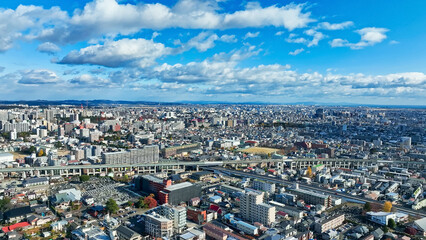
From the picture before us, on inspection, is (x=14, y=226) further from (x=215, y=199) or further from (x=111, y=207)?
(x=215, y=199)

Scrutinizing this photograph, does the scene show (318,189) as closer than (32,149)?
Yes

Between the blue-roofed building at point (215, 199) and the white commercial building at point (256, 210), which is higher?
the white commercial building at point (256, 210)

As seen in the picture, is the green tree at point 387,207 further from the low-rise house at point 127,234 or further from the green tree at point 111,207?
the green tree at point 111,207

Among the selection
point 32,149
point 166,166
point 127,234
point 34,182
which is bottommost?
point 166,166

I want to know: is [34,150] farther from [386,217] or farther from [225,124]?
[225,124]

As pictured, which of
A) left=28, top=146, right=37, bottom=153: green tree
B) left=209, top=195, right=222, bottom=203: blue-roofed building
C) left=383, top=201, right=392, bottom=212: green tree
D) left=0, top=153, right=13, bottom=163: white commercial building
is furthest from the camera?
left=28, top=146, right=37, bottom=153: green tree

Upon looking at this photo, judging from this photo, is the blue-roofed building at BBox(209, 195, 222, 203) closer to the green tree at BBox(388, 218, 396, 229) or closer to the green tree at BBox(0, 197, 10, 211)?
the green tree at BBox(388, 218, 396, 229)

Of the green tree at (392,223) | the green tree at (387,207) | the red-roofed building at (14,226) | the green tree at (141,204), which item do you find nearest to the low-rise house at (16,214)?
the red-roofed building at (14,226)

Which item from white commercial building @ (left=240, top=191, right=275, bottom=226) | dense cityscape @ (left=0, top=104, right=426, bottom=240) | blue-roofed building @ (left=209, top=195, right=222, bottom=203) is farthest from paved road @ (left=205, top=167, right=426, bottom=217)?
white commercial building @ (left=240, top=191, right=275, bottom=226)

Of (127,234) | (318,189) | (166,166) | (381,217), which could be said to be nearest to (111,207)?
(127,234)

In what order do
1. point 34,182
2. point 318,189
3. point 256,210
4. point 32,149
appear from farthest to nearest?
point 32,149 < point 34,182 < point 318,189 < point 256,210

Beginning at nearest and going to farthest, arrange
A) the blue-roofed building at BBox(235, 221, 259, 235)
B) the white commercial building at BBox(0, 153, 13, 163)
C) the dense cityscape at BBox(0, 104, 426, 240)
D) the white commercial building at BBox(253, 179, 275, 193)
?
the blue-roofed building at BBox(235, 221, 259, 235)
the dense cityscape at BBox(0, 104, 426, 240)
the white commercial building at BBox(253, 179, 275, 193)
the white commercial building at BBox(0, 153, 13, 163)

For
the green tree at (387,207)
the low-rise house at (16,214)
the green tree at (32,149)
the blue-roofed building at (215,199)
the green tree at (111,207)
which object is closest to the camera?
the low-rise house at (16,214)
